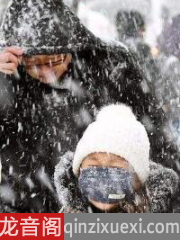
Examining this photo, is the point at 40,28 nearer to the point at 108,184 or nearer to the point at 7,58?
the point at 7,58

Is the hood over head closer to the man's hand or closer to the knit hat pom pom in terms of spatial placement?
the man's hand

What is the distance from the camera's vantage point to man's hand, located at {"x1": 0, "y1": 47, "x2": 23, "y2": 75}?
7.52 ft

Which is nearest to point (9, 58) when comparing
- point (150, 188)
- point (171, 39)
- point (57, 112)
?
point (57, 112)

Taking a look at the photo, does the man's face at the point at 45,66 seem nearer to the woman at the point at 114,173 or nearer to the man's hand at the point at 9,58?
the man's hand at the point at 9,58

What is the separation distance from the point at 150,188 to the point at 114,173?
27cm

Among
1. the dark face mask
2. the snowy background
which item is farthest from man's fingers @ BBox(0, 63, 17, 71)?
the snowy background

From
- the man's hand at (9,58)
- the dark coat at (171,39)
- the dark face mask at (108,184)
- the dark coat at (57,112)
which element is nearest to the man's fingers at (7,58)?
the man's hand at (9,58)

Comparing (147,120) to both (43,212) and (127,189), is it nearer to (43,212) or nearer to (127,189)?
(127,189)

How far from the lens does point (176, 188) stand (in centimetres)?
236

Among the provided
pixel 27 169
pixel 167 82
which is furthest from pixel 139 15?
pixel 27 169

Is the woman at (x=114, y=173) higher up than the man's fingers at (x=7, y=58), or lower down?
lower down

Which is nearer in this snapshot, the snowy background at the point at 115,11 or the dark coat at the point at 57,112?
the dark coat at the point at 57,112

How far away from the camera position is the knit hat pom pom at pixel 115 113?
2.35 metres

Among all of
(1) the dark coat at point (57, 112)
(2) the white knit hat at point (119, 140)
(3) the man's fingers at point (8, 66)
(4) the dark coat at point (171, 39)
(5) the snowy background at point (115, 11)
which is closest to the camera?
(2) the white knit hat at point (119, 140)
